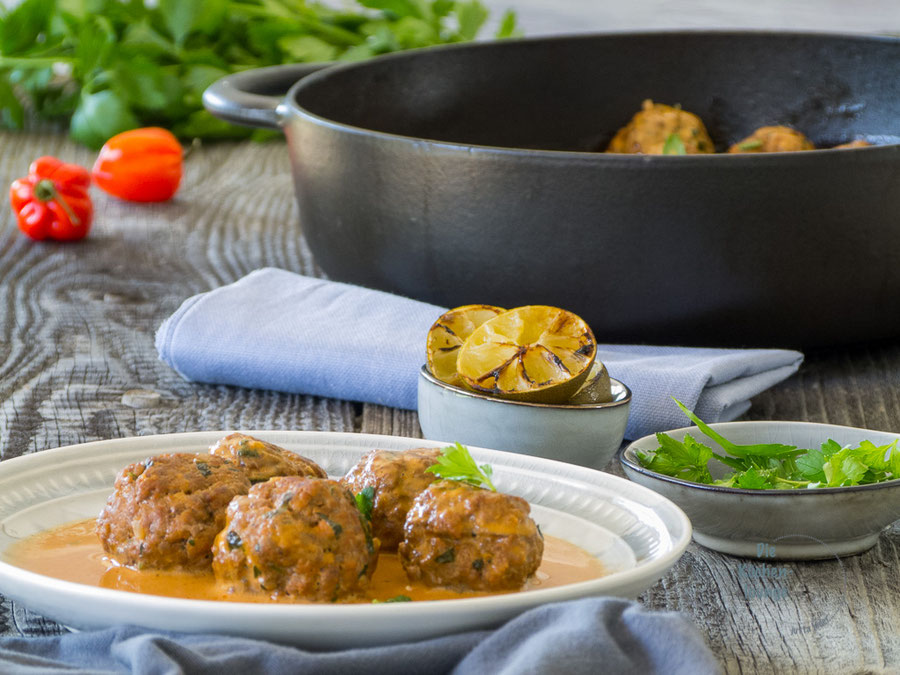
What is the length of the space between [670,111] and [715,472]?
4.00 ft

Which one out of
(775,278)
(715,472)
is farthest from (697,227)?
(715,472)

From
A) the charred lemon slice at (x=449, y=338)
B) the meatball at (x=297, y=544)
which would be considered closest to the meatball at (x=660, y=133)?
the charred lemon slice at (x=449, y=338)

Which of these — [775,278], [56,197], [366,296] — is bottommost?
[56,197]

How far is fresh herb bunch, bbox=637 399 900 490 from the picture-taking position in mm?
1260

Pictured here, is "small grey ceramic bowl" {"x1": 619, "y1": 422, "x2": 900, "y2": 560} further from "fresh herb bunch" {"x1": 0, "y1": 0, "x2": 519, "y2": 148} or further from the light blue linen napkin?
"fresh herb bunch" {"x1": 0, "y1": 0, "x2": 519, "y2": 148}

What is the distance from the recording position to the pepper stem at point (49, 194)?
2.67m

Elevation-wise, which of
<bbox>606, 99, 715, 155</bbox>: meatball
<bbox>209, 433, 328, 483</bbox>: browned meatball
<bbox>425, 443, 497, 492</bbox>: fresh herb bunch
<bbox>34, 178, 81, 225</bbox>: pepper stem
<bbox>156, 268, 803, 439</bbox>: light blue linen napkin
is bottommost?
<bbox>34, 178, 81, 225</bbox>: pepper stem

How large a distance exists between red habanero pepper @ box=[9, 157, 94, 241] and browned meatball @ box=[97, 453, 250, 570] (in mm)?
1687

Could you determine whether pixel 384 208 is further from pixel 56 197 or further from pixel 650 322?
pixel 56 197

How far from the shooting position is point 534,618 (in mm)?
966

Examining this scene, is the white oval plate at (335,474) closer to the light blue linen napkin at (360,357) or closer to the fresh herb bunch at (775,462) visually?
the fresh herb bunch at (775,462)

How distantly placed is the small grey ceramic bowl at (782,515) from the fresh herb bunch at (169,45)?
2434 millimetres

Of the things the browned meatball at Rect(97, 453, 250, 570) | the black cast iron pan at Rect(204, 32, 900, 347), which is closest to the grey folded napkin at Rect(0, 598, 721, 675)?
the browned meatball at Rect(97, 453, 250, 570)

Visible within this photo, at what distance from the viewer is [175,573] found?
1.09 metres
